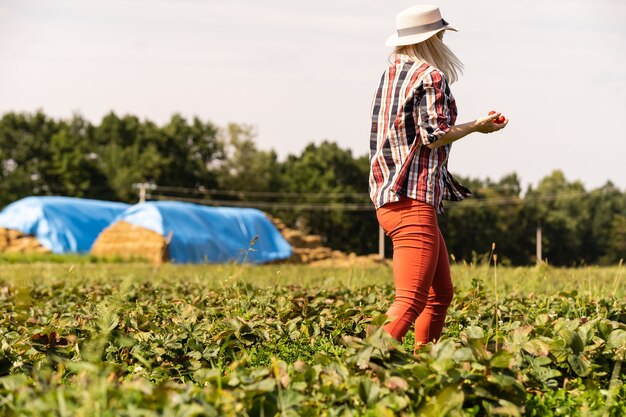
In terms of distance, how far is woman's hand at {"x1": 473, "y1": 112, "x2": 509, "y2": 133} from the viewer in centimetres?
398

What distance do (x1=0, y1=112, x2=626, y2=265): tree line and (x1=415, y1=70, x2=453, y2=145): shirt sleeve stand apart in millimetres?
44584

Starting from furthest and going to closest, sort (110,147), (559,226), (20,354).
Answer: (559,226)
(110,147)
(20,354)

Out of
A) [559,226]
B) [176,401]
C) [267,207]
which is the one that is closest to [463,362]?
[176,401]

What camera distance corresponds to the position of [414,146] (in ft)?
13.3

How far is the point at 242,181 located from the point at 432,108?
5411 cm

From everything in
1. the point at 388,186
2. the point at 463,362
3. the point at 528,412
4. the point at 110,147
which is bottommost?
the point at 528,412

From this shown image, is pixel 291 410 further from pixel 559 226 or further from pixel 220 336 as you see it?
pixel 559 226

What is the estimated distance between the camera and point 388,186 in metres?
4.07

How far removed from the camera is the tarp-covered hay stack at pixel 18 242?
26.8 metres

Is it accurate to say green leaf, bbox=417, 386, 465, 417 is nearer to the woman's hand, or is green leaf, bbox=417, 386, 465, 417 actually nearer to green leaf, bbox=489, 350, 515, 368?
green leaf, bbox=489, 350, 515, 368

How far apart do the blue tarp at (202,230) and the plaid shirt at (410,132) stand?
19.5 metres

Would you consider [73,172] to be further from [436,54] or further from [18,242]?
[436,54]

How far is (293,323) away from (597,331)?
1.63m

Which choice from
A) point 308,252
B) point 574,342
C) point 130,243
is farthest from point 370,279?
point 308,252
